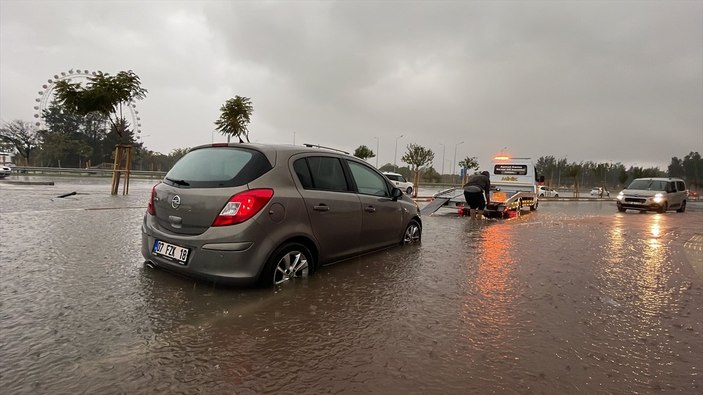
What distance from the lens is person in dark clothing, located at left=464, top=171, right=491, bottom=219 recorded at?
11.5 m

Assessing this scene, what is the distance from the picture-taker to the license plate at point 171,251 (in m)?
3.86

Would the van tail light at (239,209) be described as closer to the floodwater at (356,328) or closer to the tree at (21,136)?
the floodwater at (356,328)

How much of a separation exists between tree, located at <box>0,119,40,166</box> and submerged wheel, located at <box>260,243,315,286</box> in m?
78.1

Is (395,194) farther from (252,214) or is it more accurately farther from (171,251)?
(171,251)

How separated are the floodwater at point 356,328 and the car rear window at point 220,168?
1.09 meters

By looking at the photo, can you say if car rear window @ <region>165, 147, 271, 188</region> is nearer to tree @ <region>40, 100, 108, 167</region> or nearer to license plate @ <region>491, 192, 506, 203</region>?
license plate @ <region>491, 192, 506, 203</region>

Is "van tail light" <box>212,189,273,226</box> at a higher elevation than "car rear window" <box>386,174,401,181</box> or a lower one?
lower

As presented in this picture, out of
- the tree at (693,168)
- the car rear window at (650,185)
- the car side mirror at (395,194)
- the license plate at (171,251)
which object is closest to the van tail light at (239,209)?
the license plate at (171,251)

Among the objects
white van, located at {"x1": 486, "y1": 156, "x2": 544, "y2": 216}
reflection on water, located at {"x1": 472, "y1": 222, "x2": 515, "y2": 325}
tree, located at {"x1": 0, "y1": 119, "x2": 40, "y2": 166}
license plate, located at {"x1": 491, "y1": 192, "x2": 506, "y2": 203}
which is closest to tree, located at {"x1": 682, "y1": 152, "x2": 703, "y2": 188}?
white van, located at {"x1": 486, "y1": 156, "x2": 544, "y2": 216}

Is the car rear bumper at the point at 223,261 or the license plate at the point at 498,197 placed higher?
the license plate at the point at 498,197

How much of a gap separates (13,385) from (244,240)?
6.03 ft

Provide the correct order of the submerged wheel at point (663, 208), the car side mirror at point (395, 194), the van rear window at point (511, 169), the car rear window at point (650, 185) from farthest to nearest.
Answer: the car rear window at point (650, 185) < the submerged wheel at point (663, 208) < the van rear window at point (511, 169) < the car side mirror at point (395, 194)

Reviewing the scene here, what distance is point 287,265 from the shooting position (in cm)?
417

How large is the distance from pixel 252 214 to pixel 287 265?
0.78m
